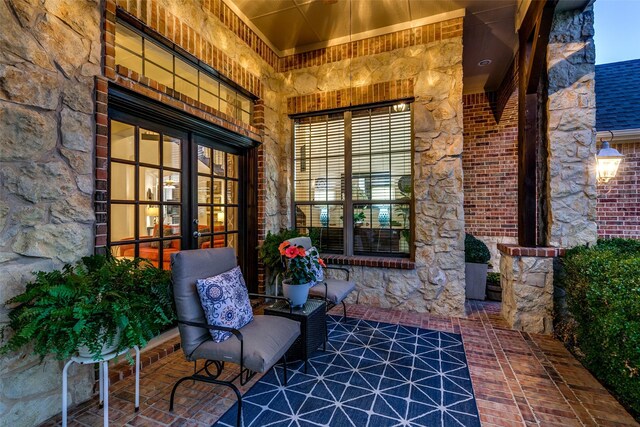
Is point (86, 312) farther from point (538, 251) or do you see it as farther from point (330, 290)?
point (538, 251)

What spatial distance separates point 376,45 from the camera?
3734 millimetres

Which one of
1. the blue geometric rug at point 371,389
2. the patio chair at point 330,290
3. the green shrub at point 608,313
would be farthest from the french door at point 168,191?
the green shrub at point 608,313

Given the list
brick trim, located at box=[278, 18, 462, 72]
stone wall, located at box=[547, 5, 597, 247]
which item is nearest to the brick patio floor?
stone wall, located at box=[547, 5, 597, 247]

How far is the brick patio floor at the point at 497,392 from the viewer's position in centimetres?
176

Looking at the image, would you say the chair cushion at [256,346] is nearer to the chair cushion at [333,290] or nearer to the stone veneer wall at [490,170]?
the chair cushion at [333,290]

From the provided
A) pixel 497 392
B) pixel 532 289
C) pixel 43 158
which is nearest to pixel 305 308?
pixel 497 392

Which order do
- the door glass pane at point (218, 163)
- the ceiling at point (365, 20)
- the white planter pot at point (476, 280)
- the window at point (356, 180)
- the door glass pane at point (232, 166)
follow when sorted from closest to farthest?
the ceiling at point (365, 20) → the door glass pane at point (218, 163) → the door glass pane at point (232, 166) → the window at point (356, 180) → the white planter pot at point (476, 280)

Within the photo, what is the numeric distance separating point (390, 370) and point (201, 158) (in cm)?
260

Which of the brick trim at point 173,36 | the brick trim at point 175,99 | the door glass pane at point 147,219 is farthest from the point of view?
the door glass pane at point 147,219

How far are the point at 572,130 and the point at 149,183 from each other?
3950 millimetres

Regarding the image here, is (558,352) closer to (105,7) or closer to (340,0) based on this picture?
(340,0)

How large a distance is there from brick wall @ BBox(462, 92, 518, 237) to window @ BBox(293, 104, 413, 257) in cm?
240

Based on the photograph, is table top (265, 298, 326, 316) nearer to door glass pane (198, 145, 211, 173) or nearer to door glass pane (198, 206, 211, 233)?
door glass pane (198, 206, 211, 233)

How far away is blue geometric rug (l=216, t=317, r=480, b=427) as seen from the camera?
5.81ft
